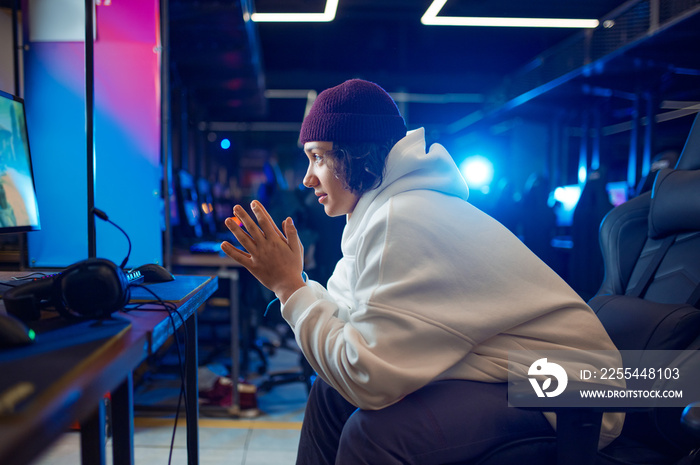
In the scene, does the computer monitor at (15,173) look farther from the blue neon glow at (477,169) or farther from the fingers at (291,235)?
the blue neon glow at (477,169)

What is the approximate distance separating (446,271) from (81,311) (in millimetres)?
618

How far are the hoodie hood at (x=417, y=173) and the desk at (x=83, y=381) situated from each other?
1.62ft

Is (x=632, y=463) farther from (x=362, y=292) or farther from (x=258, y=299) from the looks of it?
(x=258, y=299)

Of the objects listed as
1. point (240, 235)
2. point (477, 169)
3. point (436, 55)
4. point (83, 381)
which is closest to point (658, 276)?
point (240, 235)

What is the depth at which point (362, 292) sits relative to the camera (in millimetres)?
898

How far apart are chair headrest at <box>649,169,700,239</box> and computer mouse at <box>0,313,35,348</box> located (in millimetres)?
1269

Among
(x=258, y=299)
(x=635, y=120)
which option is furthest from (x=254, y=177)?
(x=258, y=299)

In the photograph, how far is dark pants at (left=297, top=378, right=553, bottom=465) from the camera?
846mm

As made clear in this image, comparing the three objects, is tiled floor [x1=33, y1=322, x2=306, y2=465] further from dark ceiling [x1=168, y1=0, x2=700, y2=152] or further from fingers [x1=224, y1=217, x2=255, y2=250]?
dark ceiling [x1=168, y1=0, x2=700, y2=152]

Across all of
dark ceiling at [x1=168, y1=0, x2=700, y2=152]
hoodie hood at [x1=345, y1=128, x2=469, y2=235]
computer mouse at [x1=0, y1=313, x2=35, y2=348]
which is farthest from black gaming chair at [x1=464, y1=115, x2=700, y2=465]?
dark ceiling at [x1=168, y1=0, x2=700, y2=152]

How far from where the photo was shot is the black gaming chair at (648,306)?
2.63 feet

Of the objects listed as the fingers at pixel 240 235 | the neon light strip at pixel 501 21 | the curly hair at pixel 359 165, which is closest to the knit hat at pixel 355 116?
the curly hair at pixel 359 165

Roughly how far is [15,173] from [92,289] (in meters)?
0.63

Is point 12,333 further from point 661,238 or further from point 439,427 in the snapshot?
point 661,238
